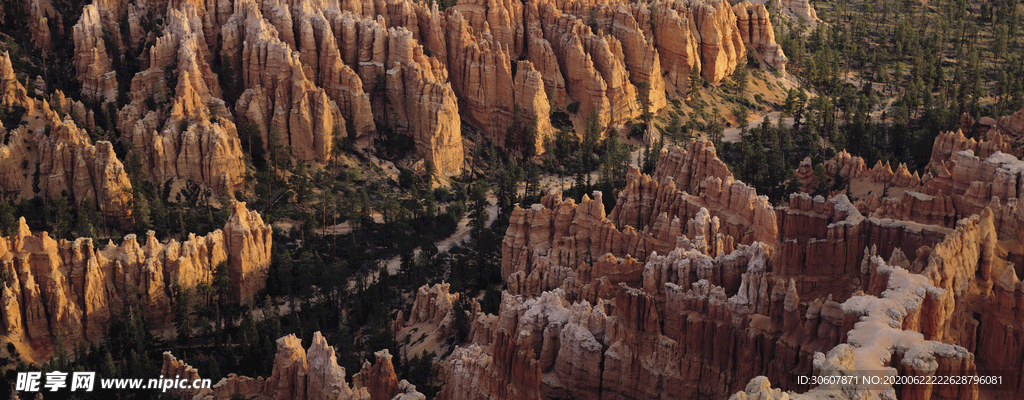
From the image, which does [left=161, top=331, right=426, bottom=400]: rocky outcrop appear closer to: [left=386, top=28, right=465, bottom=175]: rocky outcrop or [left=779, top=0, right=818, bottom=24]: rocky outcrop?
[left=386, top=28, right=465, bottom=175]: rocky outcrop

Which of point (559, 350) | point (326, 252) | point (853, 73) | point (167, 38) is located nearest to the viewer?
point (559, 350)

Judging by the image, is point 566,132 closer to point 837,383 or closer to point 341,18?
point 341,18

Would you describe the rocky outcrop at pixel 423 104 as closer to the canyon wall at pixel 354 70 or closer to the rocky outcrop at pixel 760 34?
the canyon wall at pixel 354 70

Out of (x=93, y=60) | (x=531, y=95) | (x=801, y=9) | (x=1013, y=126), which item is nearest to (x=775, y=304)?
(x=1013, y=126)

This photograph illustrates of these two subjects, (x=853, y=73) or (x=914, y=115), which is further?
(x=853, y=73)

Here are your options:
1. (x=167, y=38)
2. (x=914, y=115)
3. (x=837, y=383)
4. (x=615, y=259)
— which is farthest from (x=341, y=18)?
(x=837, y=383)

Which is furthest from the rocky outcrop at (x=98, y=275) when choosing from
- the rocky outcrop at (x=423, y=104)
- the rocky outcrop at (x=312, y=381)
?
the rocky outcrop at (x=423, y=104)

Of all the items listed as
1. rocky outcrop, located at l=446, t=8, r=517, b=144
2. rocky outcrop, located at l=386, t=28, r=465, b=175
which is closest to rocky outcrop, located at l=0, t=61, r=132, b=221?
rocky outcrop, located at l=386, t=28, r=465, b=175
